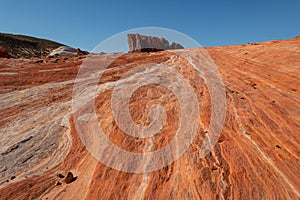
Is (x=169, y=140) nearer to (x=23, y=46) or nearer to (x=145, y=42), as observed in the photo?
(x=23, y=46)

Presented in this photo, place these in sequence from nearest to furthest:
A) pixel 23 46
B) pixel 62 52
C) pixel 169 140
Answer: pixel 169 140, pixel 62 52, pixel 23 46

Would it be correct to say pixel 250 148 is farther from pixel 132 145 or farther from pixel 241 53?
pixel 241 53

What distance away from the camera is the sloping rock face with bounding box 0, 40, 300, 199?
7.79m

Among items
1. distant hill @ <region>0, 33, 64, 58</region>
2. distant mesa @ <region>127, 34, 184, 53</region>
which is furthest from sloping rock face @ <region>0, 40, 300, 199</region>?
distant mesa @ <region>127, 34, 184, 53</region>

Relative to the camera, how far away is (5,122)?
13.0 meters

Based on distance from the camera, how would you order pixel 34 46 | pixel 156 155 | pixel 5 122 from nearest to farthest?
pixel 156 155, pixel 5 122, pixel 34 46

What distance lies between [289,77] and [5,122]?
1690 centimetres

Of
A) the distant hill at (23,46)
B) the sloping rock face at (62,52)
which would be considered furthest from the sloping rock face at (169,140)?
the distant hill at (23,46)

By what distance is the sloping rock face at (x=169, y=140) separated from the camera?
25.6 feet

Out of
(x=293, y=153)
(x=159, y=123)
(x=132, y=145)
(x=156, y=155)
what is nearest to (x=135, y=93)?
(x=159, y=123)

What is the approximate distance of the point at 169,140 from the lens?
397 inches

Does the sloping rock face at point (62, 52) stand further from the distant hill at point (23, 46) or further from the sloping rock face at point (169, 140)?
the sloping rock face at point (169, 140)

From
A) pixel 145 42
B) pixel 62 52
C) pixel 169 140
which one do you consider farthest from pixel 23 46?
pixel 169 140

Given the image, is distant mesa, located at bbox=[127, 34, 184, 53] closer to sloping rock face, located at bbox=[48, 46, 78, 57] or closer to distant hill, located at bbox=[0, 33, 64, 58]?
distant hill, located at bbox=[0, 33, 64, 58]
